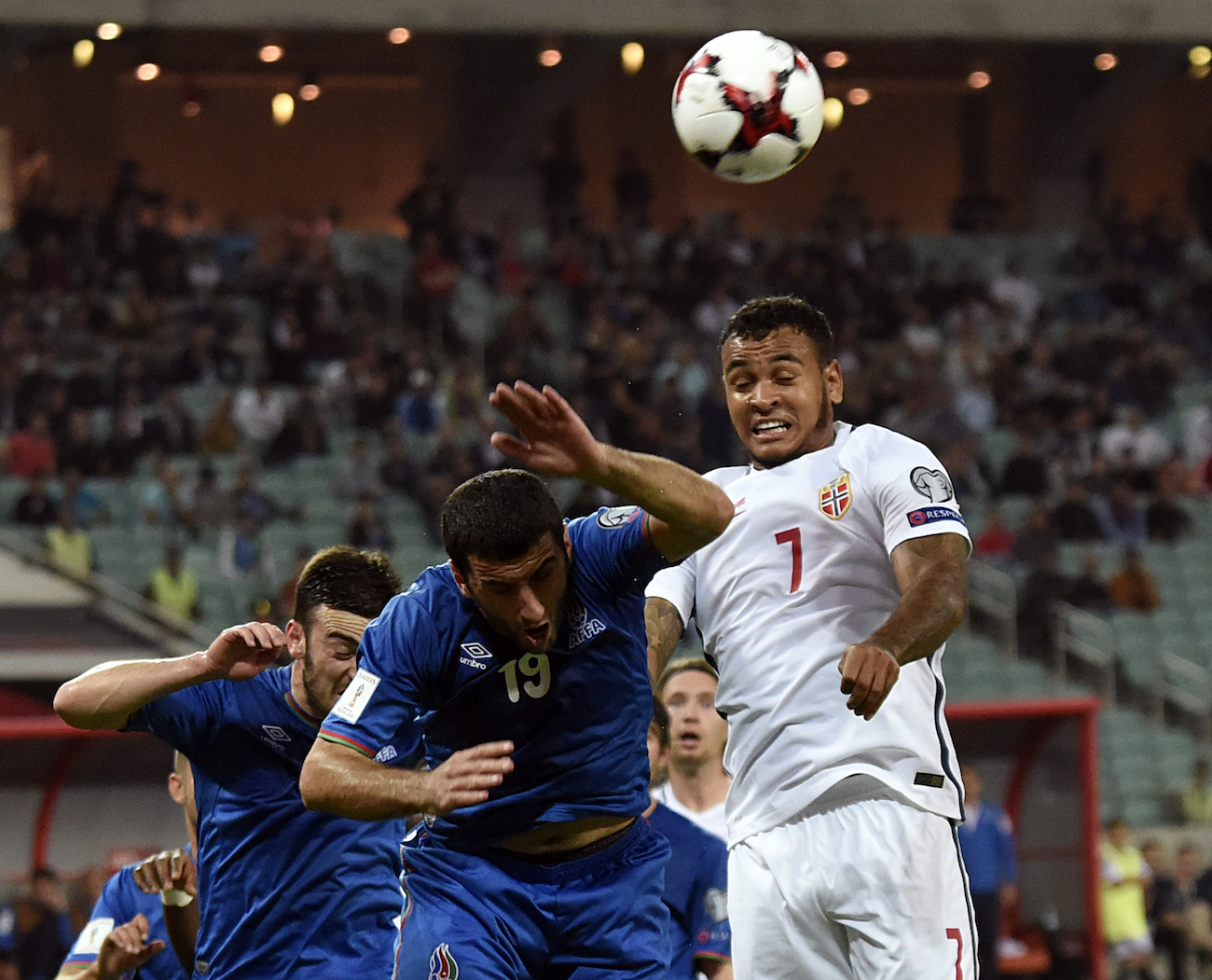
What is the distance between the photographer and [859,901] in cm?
476

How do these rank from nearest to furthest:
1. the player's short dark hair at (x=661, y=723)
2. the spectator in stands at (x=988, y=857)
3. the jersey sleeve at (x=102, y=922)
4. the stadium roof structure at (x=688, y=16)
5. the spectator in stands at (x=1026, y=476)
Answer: the jersey sleeve at (x=102, y=922), the player's short dark hair at (x=661, y=723), the spectator in stands at (x=988, y=857), the spectator in stands at (x=1026, y=476), the stadium roof structure at (x=688, y=16)

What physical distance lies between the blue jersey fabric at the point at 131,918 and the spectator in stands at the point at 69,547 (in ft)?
35.6

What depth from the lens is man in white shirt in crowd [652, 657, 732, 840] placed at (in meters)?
6.49

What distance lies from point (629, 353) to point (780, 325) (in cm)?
1462

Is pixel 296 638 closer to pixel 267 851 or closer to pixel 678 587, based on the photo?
pixel 267 851

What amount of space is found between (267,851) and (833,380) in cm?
210

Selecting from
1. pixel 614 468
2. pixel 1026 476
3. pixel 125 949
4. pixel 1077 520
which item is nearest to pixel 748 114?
pixel 614 468

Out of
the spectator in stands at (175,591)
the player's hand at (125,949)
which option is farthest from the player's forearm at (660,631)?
the spectator in stands at (175,591)

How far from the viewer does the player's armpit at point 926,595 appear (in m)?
4.47

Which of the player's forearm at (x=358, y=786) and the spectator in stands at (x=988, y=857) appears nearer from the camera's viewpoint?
the player's forearm at (x=358, y=786)

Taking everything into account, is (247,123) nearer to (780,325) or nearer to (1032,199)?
(1032,199)

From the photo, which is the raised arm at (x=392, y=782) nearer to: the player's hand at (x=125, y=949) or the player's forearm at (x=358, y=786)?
the player's forearm at (x=358, y=786)

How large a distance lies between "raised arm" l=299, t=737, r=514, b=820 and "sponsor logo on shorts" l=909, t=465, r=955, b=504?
1400mm

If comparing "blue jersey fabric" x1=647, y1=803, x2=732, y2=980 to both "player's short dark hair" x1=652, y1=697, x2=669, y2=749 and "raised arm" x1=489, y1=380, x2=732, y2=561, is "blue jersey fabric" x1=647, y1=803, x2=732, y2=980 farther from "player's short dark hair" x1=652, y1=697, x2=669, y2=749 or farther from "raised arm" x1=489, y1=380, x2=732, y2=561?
"raised arm" x1=489, y1=380, x2=732, y2=561
